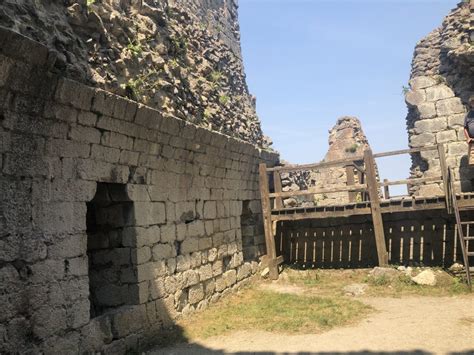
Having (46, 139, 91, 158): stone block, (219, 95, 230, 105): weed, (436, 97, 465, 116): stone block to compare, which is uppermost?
(219, 95, 230, 105): weed

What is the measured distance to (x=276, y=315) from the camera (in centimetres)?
687

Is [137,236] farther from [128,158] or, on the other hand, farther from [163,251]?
[128,158]

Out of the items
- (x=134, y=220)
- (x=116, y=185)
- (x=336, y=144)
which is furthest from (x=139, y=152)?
(x=336, y=144)

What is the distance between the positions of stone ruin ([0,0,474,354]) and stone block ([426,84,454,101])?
57 cm

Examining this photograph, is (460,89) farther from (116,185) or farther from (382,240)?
(116,185)

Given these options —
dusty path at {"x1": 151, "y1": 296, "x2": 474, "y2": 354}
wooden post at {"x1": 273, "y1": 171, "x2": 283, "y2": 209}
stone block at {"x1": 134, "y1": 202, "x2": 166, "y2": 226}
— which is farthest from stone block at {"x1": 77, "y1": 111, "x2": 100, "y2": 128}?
wooden post at {"x1": 273, "y1": 171, "x2": 283, "y2": 209}

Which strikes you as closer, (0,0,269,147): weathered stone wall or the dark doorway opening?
(0,0,269,147): weathered stone wall

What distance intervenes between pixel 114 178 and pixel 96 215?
84cm

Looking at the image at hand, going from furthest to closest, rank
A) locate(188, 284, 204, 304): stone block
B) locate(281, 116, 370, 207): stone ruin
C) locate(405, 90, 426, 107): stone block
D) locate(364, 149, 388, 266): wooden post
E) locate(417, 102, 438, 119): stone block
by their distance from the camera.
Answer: locate(281, 116, 370, 207): stone ruin, locate(405, 90, 426, 107): stone block, locate(417, 102, 438, 119): stone block, locate(364, 149, 388, 266): wooden post, locate(188, 284, 204, 304): stone block

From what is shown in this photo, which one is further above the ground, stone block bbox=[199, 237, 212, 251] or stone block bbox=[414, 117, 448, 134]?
stone block bbox=[414, 117, 448, 134]

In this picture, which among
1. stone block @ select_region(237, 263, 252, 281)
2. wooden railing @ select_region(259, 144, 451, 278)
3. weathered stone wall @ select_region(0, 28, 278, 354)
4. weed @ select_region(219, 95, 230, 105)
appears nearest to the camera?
weathered stone wall @ select_region(0, 28, 278, 354)

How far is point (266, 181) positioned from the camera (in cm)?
1009

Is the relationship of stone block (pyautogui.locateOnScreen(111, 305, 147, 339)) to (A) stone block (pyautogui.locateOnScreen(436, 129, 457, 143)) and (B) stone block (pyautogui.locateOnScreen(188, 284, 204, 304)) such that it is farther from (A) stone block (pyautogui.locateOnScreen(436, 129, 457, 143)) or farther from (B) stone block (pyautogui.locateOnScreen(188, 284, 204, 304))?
(A) stone block (pyautogui.locateOnScreen(436, 129, 457, 143))

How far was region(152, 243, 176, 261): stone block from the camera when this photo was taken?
6199mm
